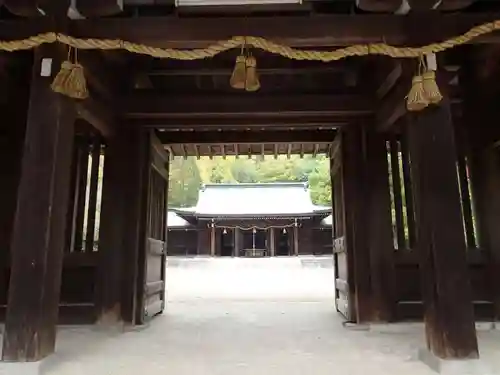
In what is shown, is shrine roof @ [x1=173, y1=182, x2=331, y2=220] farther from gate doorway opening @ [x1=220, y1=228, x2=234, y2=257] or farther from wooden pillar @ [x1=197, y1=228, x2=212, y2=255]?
gate doorway opening @ [x1=220, y1=228, x2=234, y2=257]

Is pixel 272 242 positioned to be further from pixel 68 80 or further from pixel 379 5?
pixel 68 80

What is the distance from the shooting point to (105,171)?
5.21 m

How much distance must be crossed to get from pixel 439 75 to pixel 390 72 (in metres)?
0.74

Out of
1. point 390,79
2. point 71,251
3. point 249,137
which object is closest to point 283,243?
point 249,137

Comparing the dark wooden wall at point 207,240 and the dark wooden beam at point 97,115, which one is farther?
the dark wooden wall at point 207,240

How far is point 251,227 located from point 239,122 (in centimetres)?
1995

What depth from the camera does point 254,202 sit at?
2653 centimetres

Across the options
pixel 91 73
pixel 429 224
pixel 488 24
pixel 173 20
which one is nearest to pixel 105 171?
pixel 91 73

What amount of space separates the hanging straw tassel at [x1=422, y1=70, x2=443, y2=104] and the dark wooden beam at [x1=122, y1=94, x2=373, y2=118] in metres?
1.92

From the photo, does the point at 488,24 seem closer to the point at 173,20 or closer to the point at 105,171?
the point at 173,20

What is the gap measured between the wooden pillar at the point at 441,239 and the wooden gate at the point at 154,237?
318cm

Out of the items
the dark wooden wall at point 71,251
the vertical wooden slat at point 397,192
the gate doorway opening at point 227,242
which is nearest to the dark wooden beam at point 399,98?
the vertical wooden slat at point 397,192

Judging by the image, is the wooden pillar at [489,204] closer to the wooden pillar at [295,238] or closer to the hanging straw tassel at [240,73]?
the hanging straw tassel at [240,73]

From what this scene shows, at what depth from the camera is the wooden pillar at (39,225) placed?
2928mm
